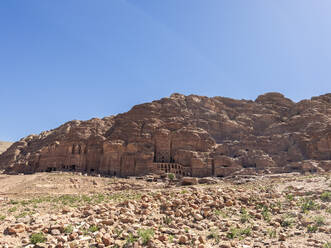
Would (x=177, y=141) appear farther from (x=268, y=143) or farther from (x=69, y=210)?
(x=69, y=210)

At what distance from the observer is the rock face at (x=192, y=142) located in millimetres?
49125

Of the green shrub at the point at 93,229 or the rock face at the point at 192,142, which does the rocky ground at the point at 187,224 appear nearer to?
the green shrub at the point at 93,229

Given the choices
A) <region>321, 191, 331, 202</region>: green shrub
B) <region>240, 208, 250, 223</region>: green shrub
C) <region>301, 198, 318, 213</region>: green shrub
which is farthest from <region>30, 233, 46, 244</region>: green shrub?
<region>321, 191, 331, 202</region>: green shrub

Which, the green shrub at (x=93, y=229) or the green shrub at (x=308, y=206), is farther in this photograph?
the green shrub at (x=308, y=206)

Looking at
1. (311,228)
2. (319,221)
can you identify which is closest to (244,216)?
(311,228)

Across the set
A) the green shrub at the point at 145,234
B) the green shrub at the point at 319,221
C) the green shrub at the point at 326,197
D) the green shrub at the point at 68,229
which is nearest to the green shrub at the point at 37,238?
the green shrub at the point at 68,229

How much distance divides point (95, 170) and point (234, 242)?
4649 centimetres

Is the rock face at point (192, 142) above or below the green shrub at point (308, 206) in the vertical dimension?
above

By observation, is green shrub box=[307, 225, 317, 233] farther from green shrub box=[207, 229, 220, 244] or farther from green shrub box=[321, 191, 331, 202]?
green shrub box=[321, 191, 331, 202]

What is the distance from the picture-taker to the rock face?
161ft

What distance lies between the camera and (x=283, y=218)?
11.6 metres

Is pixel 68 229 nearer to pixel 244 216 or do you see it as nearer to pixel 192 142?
pixel 244 216

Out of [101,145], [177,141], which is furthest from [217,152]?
[101,145]

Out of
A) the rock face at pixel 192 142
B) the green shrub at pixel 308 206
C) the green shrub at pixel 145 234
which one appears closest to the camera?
the green shrub at pixel 145 234
